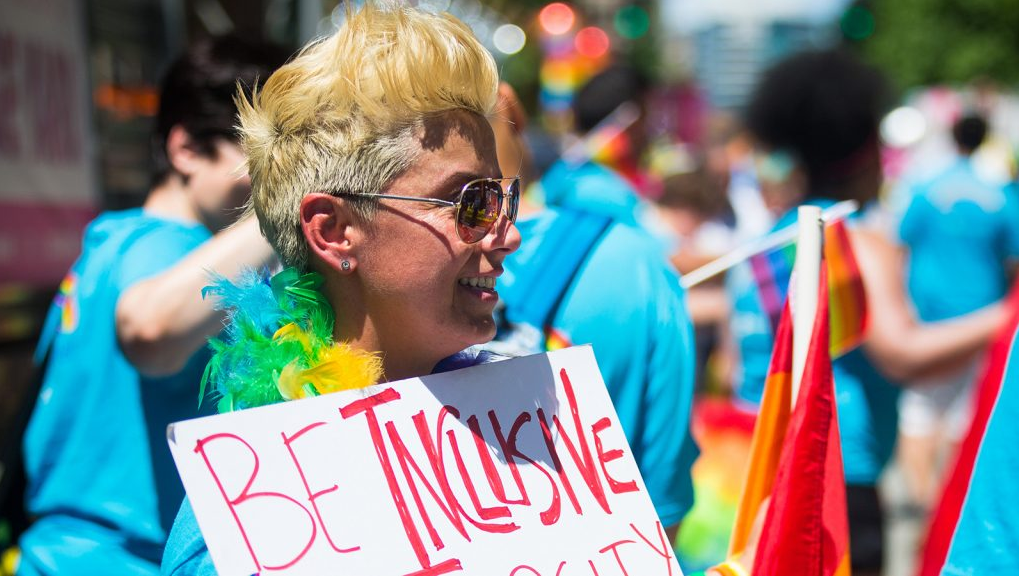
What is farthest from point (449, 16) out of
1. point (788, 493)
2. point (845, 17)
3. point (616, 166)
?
point (845, 17)

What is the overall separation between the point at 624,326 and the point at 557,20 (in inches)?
221

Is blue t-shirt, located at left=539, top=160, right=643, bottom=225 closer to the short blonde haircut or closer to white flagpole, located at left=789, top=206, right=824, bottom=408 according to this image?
white flagpole, located at left=789, top=206, right=824, bottom=408

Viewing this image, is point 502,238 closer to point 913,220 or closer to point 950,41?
point 913,220

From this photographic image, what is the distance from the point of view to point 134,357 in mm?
1997

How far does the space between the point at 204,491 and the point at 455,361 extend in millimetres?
464

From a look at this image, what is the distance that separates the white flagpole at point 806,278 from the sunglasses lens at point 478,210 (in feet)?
1.79

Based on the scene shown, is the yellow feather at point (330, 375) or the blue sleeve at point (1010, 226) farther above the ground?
the blue sleeve at point (1010, 226)

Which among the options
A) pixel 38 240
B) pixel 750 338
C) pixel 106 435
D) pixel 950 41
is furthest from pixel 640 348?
pixel 950 41

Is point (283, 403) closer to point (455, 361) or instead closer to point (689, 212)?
point (455, 361)

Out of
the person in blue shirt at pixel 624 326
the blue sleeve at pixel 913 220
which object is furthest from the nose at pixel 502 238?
the blue sleeve at pixel 913 220

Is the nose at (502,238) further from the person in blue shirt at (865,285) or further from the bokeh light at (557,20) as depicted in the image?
the bokeh light at (557,20)

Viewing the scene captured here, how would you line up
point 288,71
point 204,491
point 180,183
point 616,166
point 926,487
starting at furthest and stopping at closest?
point 926,487
point 616,166
point 180,183
point 288,71
point 204,491

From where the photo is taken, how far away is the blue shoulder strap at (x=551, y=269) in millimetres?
2041

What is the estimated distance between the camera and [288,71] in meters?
1.46
